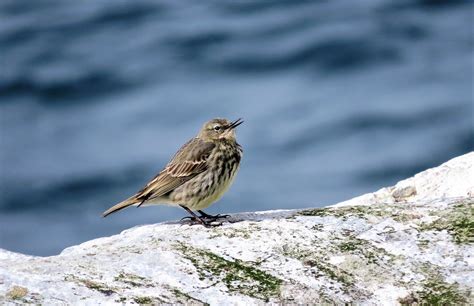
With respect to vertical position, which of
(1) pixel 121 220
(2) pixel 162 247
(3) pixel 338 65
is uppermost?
(3) pixel 338 65

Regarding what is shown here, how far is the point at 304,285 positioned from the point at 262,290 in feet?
0.89

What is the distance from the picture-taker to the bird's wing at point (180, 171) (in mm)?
9977

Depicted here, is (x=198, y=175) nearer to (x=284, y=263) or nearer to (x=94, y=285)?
(x=284, y=263)

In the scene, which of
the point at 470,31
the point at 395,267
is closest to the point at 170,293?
the point at 395,267

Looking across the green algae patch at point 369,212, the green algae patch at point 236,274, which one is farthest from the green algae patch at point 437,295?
the green algae patch at point 369,212

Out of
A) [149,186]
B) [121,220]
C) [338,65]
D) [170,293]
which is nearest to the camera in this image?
[170,293]

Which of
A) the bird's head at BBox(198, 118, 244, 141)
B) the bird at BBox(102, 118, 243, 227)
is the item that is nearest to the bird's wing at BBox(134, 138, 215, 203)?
the bird at BBox(102, 118, 243, 227)

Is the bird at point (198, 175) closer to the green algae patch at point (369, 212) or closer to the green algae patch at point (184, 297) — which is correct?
the green algae patch at point (369, 212)

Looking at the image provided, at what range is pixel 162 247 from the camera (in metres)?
7.50

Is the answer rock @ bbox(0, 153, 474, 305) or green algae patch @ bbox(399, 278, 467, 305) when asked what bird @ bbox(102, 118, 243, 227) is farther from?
green algae patch @ bbox(399, 278, 467, 305)

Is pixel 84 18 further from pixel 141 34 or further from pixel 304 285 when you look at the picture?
pixel 304 285

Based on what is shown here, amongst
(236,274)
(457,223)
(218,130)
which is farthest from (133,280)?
(218,130)

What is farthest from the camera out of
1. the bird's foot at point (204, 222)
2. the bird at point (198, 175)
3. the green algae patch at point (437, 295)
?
the bird at point (198, 175)

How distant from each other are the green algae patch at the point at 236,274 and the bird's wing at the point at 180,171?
8.27ft
